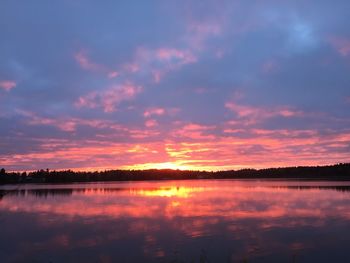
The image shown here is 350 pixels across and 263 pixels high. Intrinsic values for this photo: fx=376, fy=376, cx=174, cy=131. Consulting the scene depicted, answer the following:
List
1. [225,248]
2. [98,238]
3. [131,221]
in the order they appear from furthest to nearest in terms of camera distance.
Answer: [131,221] < [98,238] < [225,248]

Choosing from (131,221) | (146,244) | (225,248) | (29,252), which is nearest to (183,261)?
(225,248)

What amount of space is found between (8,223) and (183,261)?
835 inches

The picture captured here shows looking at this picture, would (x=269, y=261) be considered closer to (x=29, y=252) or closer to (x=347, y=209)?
(x=29, y=252)

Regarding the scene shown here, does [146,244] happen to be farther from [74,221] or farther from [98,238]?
[74,221]

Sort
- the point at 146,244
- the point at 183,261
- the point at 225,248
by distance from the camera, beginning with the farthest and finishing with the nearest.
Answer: the point at 146,244, the point at 225,248, the point at 183,261

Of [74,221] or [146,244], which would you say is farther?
[74,221]

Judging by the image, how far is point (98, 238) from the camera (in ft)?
76.5

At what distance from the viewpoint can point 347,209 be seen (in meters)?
33.8

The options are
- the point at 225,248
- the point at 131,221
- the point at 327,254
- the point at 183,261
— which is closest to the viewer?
the point at 183,261

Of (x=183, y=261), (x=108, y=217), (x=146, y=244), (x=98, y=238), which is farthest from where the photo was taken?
(x=108, y=217)

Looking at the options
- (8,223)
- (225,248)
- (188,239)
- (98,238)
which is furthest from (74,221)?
(225,248)

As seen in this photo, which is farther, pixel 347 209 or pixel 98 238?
pixel 347 209

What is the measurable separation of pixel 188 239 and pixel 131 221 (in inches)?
375

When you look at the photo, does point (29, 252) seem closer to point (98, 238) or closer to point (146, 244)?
point (98, 238)
